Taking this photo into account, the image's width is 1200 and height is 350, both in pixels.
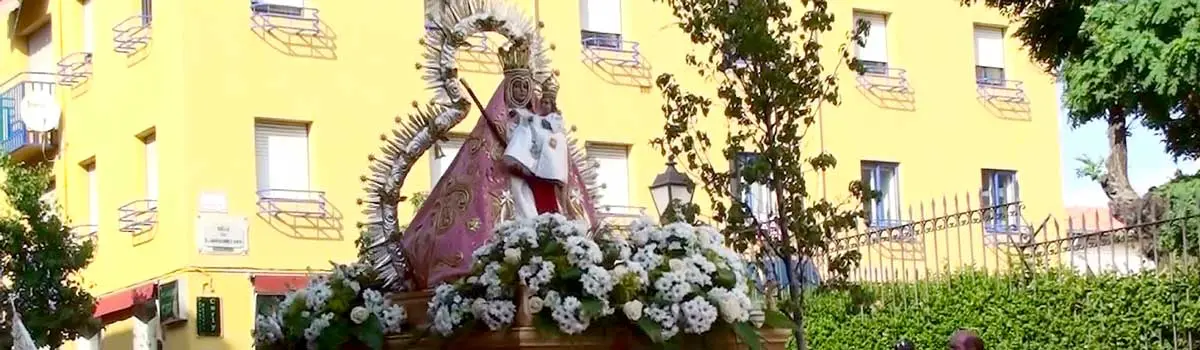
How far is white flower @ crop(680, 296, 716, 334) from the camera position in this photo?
24.6ft

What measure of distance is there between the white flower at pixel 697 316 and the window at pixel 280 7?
16555 millimetres

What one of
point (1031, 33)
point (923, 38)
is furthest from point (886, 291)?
point (923, 38)

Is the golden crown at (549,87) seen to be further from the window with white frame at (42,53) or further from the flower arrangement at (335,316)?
the window with white frame at (42,53)

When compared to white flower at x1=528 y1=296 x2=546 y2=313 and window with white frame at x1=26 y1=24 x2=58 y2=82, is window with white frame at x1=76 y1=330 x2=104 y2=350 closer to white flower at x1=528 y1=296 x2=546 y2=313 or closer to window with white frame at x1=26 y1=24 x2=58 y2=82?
window with white frame at x1=26 y1=24 x2=58 y2=82

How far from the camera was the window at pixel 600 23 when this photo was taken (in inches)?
1000

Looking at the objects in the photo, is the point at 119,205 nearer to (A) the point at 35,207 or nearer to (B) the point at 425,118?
(A) the point at 35,207

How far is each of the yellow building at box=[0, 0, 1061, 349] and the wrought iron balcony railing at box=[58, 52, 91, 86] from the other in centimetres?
3

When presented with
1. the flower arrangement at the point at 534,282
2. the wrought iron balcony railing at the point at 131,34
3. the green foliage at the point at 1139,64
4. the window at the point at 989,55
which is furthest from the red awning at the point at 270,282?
the flower arrangement at the point at 534,282

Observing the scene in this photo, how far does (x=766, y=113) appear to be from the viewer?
11.1 metres

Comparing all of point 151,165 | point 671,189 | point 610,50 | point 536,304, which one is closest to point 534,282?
point 536,304

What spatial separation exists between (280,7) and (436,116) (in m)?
15.3

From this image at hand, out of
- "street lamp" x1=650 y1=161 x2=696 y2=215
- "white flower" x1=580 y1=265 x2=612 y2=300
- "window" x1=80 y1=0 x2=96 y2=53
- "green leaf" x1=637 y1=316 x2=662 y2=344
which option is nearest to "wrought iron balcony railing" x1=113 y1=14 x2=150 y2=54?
"window" x1=80 y1=0 x2=96 y2=53

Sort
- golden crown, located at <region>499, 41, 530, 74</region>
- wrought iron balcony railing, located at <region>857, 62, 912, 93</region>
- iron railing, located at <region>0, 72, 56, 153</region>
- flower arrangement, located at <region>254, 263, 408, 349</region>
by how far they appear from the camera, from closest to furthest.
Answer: flower arrangement, located at <region>254, 263, 408, 349</region>
golden crown, located at <region>499, 41, 530, 74</region>
iron railing, located at <region>0, 72, 56, 153</region>
wrought iron balcony railing, located at <region>857, 62, 912, 93</region>

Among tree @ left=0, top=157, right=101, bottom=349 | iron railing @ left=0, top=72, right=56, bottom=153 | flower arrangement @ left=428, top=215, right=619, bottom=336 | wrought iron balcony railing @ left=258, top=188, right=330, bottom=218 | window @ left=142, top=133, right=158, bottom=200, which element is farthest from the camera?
iron railing @ left=0, top=72, right=56, bottom=153
